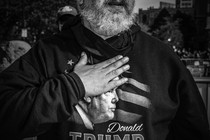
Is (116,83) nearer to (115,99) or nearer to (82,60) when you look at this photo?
(115,99)

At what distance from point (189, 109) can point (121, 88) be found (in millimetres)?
453

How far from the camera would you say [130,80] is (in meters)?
1.70

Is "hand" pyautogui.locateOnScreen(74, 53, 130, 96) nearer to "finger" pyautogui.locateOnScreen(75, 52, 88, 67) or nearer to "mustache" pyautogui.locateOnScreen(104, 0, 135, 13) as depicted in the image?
"finger" pyautogui.locateOnScreen(75, 52, 88, 67)

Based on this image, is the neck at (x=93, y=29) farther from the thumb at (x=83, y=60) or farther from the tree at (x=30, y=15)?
the tree at (x=30, y=15)

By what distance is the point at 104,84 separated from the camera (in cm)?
Result: 156

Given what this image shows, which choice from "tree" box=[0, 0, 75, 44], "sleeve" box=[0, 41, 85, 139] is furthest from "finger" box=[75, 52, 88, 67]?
"tree" box=[0, 0, 75, 44]

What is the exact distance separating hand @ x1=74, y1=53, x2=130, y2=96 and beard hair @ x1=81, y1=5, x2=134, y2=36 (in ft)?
0.95

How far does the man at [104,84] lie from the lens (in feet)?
4.76

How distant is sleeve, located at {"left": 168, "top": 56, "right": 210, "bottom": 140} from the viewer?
172 centimetres

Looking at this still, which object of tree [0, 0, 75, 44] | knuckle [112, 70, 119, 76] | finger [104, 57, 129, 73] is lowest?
knuckle [112, 70, 119, 76]

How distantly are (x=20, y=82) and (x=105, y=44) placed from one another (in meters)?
0.56

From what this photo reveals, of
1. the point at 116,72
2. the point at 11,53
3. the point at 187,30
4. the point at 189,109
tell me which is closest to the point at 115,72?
the point at 116,72

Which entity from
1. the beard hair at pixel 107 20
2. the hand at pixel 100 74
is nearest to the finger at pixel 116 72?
the hand at pixel 100 74

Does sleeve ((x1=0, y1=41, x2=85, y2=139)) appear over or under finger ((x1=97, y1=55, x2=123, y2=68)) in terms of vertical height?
under
